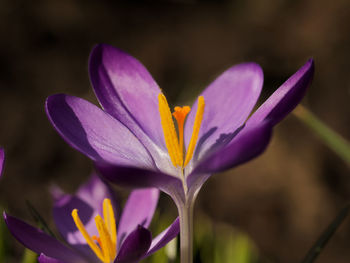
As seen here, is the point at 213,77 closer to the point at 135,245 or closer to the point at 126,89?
Result: the point at 126,89

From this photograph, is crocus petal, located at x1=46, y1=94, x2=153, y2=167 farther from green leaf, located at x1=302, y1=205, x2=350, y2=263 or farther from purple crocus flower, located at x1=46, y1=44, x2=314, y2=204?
green leaf, located at x1=302, y1=205, x2=350, y2=263

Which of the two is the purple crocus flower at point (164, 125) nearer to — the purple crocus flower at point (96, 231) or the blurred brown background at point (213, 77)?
the purple crocus flower at point (96, 231)

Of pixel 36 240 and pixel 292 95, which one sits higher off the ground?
pixel 292 95

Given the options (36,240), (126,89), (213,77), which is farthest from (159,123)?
(213,77)

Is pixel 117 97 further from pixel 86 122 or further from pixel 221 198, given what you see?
pixel 221 198

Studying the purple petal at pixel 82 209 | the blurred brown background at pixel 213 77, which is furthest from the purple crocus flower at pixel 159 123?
the blurred brown background at pixel 213 77

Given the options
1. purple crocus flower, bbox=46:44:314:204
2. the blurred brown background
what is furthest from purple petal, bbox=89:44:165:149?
the blurred brown background

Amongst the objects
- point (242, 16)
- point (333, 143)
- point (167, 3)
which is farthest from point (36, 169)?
point (333, 143)
